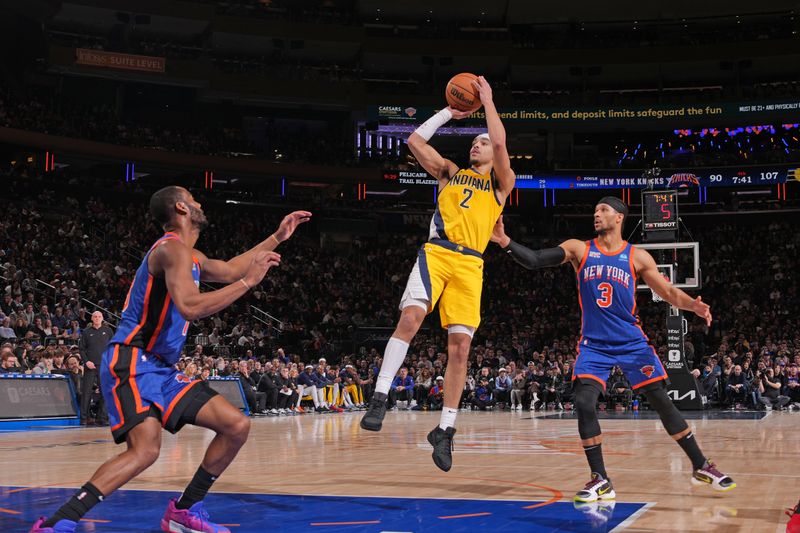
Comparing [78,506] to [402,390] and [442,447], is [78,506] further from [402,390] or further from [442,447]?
[402,390]

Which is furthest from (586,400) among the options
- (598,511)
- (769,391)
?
(769,391)

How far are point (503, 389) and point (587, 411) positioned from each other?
60.8ft

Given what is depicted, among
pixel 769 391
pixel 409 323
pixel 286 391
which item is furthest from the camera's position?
pixel 769 391

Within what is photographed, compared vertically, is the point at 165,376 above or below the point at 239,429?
above

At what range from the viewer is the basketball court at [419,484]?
205 inches

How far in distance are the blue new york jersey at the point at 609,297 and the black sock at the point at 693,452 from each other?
2.69ft

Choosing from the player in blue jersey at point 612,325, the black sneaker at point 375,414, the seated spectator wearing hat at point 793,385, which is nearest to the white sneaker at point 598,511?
the player in blue jersey at point 612,325

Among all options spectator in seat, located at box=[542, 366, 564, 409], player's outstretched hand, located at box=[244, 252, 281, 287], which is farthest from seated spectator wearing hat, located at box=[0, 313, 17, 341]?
player's outstretched hand, located at box=[244, 252, 281, 287]

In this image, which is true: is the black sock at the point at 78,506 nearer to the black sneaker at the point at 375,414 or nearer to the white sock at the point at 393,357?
the black sneaker at the point at 375,414

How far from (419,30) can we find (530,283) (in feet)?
42.5

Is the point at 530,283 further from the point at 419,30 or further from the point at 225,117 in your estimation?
the point at 225,117

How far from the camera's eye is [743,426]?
1481 cm

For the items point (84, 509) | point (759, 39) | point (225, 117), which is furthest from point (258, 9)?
point (84, 509)

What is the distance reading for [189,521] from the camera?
484cm
